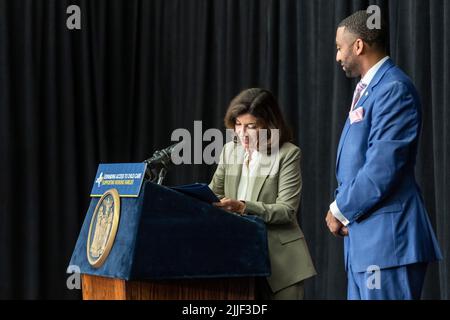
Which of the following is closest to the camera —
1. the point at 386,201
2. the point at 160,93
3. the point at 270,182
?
the point at 386,201

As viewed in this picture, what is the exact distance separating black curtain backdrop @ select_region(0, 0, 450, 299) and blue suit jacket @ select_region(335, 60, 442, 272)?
1.47 m

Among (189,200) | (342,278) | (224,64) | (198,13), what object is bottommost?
(342,278)

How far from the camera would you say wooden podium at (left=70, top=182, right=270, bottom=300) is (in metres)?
2.42

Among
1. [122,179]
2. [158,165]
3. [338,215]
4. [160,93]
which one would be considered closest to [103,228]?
[122,179]

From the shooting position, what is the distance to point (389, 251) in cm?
255

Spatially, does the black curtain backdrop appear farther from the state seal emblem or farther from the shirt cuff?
the state seal emblem

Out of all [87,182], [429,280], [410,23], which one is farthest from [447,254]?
[87,182]

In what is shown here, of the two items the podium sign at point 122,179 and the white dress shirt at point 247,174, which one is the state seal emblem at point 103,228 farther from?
the white dress shirt at point 247,174

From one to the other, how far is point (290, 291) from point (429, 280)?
5.03 ft

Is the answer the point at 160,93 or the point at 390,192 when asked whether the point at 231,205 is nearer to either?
the point at 390,192

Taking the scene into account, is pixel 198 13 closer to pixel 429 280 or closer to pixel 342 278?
pixel 342 278

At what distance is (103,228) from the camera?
8.57 ft

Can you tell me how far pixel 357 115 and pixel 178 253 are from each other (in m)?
0.80

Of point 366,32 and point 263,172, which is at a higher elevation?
point 366,32
